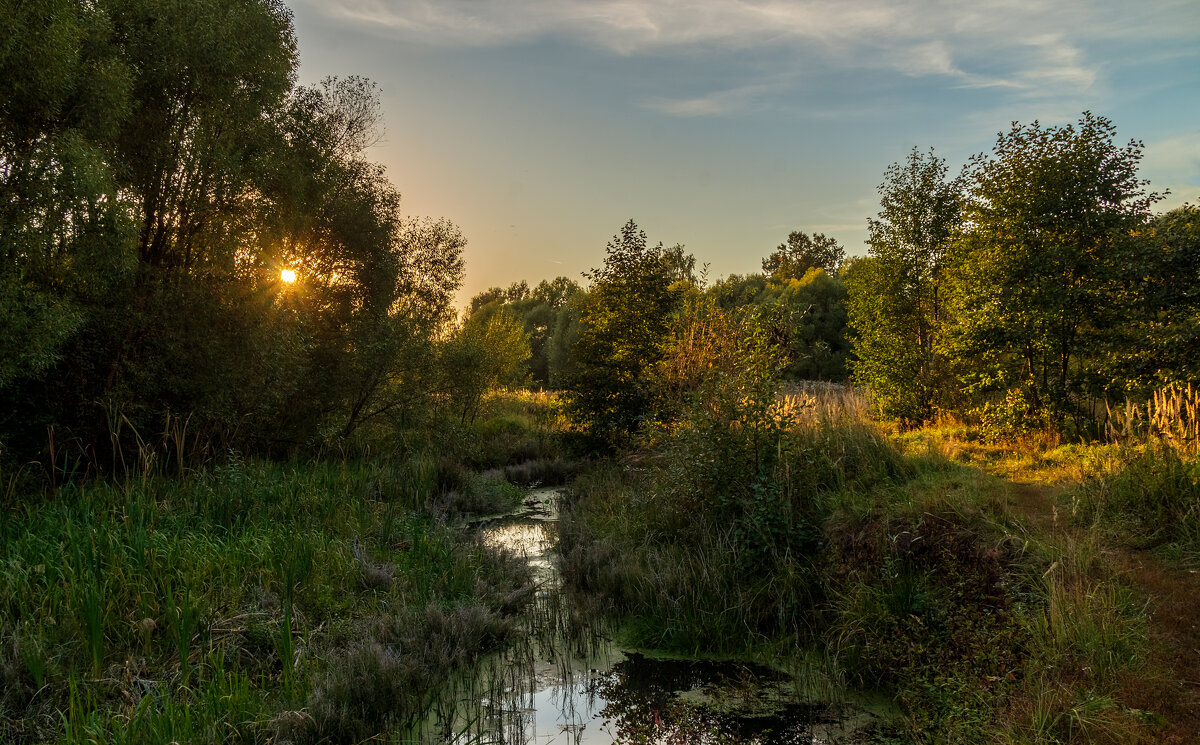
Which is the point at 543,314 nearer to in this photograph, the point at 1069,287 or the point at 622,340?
the point at 622,340

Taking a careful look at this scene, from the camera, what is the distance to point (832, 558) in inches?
241

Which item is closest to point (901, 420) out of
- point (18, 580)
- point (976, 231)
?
point (976, 231)

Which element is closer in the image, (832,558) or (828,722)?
(828,722)

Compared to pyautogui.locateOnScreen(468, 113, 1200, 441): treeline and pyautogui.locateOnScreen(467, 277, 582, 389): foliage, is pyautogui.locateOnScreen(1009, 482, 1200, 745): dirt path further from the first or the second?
pyautogui.locateOnScreen(467, 277, 582, 389): foliage

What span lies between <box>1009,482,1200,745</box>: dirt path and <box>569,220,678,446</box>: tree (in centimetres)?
924

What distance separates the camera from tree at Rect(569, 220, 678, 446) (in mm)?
14531

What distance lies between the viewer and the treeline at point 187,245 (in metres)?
7.52

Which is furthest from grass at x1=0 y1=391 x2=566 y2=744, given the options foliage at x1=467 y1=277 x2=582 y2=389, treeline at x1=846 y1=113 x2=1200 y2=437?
foliage at x1=467 y1=277 x2=582 y2=389

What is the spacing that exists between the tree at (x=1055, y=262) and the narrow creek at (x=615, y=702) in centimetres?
841

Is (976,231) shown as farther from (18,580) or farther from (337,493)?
(18,580)

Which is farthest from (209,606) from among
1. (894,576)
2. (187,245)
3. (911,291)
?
(911,291)

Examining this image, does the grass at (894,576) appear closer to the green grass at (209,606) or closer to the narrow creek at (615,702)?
the narrow creek at (615,702)

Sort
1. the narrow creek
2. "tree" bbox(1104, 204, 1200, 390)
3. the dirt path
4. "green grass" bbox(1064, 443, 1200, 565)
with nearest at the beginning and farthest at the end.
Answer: the dirt path → the narrow creek → "green grass" bbox(1064, 443, 1200, 565) → "tree" bbox(1104, 204, 1200, 390)

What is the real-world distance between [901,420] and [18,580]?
1562cm
